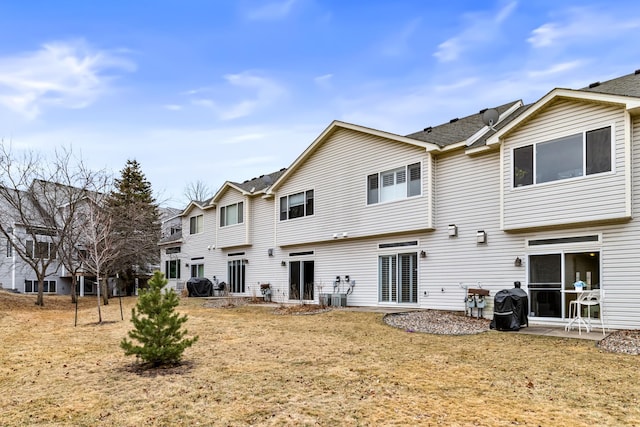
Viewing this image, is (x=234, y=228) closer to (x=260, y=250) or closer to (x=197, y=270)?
(x=260, y=250)

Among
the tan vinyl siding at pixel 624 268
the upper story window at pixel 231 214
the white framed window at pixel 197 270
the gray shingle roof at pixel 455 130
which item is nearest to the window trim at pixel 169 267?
the white framed window at pixel 197 270

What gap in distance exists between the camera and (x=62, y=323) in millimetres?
13648

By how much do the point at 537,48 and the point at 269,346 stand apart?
13.0m

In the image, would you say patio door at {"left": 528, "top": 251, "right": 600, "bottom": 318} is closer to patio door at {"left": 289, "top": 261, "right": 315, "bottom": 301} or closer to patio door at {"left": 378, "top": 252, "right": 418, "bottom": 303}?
patio door at {"left": 378, "top": 252, "right": 418, "bottom": 303}

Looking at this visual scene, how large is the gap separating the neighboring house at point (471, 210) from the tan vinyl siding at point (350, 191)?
51 millimetres

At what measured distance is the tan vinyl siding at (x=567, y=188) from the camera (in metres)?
10.1

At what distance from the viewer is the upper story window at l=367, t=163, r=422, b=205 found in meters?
14.7

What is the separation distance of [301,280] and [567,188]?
11446 mm

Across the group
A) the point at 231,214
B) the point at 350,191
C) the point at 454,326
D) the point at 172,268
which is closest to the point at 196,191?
the point at 172,268

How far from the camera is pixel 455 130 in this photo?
15.2 metres

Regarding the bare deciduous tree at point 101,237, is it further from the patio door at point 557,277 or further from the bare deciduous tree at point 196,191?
the bare deciduous tree at point 196,191

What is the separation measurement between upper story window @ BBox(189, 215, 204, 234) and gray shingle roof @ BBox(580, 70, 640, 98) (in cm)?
2067

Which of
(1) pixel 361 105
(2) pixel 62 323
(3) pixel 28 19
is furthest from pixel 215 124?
(2) pixel 62 323

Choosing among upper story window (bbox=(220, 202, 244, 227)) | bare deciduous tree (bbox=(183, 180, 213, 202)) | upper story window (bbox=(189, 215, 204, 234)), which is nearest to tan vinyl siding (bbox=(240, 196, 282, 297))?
upper story window (bbox=(220, 202, 244, 227))
